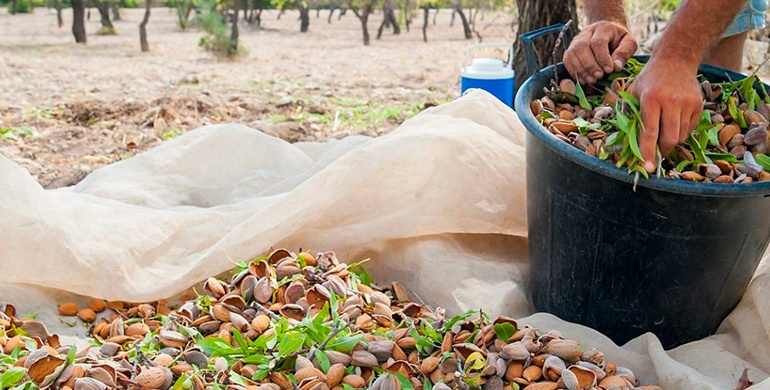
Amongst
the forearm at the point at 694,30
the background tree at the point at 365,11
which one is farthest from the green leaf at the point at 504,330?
the background tree at the point at 365,11

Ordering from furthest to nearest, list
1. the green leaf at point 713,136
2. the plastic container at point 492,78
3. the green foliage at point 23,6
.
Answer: the green foliage at point 23,6 → the plastic container at point 492,78 → the green leaf at point 713,136

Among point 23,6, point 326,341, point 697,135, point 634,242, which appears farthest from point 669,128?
point 23,6

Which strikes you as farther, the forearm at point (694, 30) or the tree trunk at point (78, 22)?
the tree trunk at point (78, 22)

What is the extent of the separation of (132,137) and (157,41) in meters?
12.2

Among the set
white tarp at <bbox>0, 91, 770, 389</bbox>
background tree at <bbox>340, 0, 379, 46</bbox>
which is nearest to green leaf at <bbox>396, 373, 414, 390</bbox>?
white tarp at <bbox>0, 91, 770, 389</bbox>

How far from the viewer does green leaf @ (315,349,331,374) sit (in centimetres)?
152

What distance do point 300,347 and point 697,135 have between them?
984 millimetres

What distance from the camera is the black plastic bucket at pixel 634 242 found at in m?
1.56

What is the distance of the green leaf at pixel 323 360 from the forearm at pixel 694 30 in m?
0.95

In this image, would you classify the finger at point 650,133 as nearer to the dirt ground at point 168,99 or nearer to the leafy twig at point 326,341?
the leafy twig at point 326,341

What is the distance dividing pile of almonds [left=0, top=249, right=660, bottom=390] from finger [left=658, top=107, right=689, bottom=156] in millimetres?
466

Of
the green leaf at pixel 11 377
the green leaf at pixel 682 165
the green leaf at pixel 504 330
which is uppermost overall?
the green leaf at pixel 682 165

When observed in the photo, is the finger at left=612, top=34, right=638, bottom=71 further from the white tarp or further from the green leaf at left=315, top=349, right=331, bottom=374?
the green leaf at left=315, top=349, right=331, bottom=374

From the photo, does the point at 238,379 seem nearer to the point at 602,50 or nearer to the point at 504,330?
the point at 504,330
